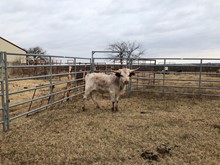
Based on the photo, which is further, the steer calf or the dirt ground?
the steer calf

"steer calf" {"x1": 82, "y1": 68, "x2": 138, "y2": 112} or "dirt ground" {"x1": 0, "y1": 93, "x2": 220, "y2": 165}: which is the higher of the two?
"steer calf" {"x1": 82, "y1": 68, "x2": 138, "y2": 112}

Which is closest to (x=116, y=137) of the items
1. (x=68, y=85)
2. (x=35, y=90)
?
(x=35, y=90)

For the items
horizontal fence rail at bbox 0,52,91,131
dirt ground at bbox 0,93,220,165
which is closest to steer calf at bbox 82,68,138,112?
Answer: dirt ground at bbox 0,93,220,165

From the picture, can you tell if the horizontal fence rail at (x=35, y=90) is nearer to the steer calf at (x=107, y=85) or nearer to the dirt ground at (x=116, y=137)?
the dirt ground at (x=116, y=137)

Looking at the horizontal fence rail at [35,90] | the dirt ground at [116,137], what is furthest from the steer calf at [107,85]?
the horizontal fence rail at [35,90]

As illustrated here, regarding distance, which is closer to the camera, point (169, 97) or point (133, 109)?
point (133, 109)

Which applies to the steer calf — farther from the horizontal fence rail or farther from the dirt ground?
the horizontal fence rail

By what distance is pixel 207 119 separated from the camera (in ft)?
17.7

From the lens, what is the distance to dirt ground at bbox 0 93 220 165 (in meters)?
3.29

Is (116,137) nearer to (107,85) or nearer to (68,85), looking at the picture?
(107,85)

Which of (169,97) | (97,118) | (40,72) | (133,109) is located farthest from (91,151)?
(40,72)

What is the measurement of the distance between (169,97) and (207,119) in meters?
3.13

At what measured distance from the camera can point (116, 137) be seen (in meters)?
4.11

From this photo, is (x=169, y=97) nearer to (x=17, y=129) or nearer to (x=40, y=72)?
(x=17, y=129)
